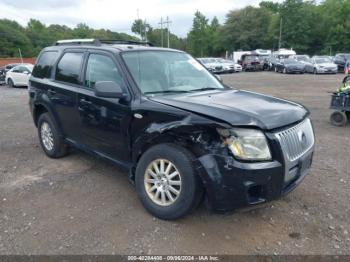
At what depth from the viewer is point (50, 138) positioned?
5367mm

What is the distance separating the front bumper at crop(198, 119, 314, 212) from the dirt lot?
1.54ft

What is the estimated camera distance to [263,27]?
71.0 meters

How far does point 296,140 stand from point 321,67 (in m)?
26.4

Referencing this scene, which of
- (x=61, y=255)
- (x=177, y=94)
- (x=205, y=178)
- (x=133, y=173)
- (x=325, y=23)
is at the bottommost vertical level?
(x=61, y=255)

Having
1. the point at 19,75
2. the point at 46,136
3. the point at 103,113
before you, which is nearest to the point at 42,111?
the point at 46,136

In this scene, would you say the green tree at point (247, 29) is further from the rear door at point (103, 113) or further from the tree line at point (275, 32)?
the rear door at point (103, 113)

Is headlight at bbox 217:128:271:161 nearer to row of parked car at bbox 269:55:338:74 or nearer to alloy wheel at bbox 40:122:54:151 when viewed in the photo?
alloy wheel at bbox 40:122:54:151

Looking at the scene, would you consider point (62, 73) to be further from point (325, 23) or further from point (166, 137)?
point (325, 23)

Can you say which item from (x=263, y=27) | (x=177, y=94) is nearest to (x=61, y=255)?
(x=177, y=94)

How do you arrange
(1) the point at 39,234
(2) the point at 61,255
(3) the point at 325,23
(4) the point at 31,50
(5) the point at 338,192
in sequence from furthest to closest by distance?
1. (4) the point at 31,50
2. (3) the point at 325,23
3. (5) the point at 338,192
4. (1) the point at 39,234
5. (2) the point at 61,255

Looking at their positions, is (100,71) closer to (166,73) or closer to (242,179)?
(166,73)

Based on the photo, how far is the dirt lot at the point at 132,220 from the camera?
10.1ft

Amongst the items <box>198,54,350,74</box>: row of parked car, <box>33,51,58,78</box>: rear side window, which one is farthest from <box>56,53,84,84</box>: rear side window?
<box>198,54,350,74</box>: row of parked car

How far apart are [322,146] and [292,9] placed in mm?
65393
